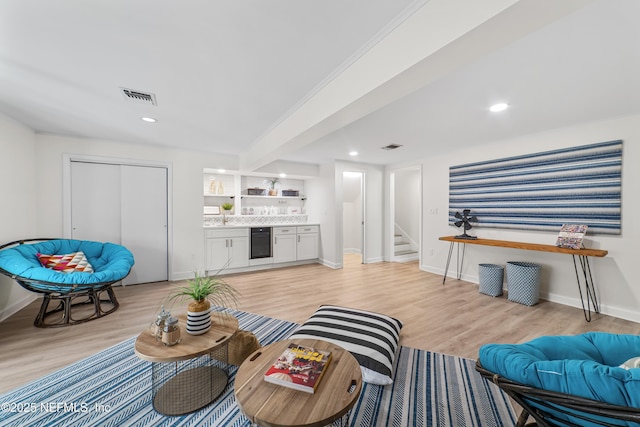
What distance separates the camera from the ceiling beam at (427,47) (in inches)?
41.1

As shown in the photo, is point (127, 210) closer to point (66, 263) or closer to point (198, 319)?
point (66, 263)

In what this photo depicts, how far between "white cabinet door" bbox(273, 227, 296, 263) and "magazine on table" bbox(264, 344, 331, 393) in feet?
12.5

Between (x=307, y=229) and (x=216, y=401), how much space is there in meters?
4.13

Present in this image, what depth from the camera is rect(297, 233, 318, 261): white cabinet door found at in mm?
5551

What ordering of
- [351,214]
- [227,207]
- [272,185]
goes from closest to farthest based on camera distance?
[227,207]
[272,185]
[351,214]

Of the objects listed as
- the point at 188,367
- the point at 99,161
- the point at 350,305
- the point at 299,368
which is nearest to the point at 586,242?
the point at 350,305

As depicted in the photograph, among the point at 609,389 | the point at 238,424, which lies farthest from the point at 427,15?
the point at 238,424

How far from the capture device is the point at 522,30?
1128 millimetres

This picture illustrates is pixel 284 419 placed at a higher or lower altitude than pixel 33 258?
lower

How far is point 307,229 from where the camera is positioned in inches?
223

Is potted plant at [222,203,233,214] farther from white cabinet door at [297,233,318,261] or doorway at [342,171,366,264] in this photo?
doorway at [342,171,366,264]

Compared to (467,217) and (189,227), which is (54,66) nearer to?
(189,227)

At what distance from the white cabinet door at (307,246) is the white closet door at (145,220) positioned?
8.29 ft

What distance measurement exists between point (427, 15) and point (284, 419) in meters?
1.96
